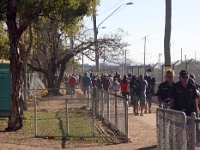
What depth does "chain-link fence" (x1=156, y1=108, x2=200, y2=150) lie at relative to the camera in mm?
6969

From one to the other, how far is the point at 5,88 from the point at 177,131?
1357 cm

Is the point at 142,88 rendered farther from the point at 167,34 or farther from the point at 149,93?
the point at 167,34

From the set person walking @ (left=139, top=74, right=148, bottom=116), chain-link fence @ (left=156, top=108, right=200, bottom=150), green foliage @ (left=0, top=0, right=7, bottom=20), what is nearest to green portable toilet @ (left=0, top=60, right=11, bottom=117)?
green foliage @ (left=0, top=0, right=7, bottom=20)

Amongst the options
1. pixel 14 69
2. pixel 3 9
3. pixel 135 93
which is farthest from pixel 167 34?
pixel 3 9

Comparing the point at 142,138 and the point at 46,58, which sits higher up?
the point at 46,58

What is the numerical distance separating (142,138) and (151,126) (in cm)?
307

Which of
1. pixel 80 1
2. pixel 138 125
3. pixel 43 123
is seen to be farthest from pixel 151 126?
pixel 80 1

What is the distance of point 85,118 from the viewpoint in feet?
65.5

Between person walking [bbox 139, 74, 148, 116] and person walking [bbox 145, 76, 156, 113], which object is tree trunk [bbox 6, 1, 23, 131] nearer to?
person walking [bbox 139, 74, 148, 116]

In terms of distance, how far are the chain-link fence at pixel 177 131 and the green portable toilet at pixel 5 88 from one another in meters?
11.9

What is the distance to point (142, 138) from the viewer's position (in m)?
14.6

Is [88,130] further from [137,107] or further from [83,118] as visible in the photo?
[137,107]

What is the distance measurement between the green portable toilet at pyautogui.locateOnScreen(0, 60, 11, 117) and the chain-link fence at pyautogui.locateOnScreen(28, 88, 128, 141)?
4.48 feet

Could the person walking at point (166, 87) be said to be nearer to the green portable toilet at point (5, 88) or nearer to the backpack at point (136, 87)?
the backpack at point (136, 87)
